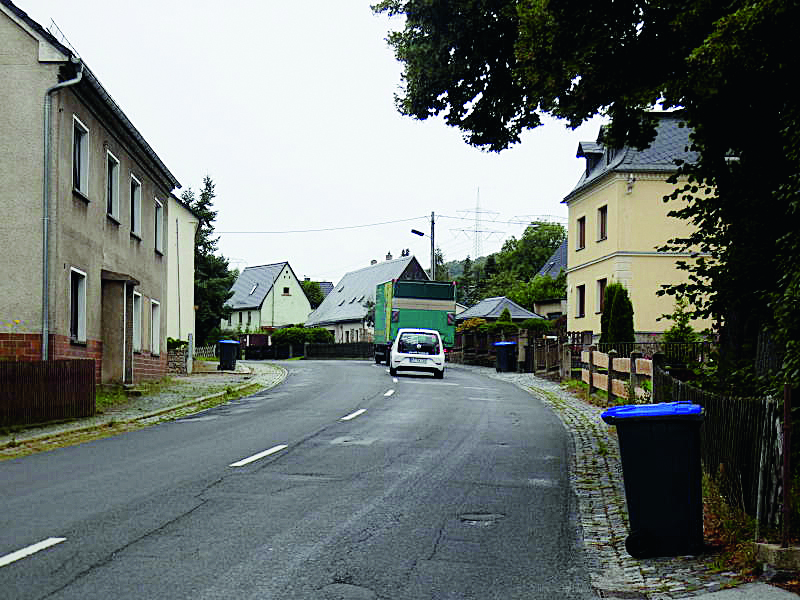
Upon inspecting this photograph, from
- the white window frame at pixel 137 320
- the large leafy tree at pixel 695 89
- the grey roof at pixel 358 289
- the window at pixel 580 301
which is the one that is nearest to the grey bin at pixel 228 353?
the white window frame at pixel 137 320

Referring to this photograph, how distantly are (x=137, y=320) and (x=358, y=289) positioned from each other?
66.6m

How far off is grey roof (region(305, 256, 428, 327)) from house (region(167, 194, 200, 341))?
4069cm

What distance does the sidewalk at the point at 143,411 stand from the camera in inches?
566

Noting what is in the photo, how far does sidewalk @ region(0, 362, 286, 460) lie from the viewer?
14375 mm

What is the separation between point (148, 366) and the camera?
29000 mm

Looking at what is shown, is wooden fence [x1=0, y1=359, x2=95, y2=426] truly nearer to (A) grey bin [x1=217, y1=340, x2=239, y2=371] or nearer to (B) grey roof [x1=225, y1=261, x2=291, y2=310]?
(A) grey bin [x1=217, y1=340, x2=239, y2=371]

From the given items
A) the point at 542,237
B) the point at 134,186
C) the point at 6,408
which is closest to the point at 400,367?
the point at 134,186

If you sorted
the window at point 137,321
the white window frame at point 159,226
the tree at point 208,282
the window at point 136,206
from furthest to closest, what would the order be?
1. the tree at point 208,282
2. the white window frame at point 159,226
3. the window at point 137,321
4. the window at point 136,206

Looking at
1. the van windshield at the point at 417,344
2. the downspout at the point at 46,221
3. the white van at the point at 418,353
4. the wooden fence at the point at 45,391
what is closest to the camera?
the wooden fence at the point at 45,391

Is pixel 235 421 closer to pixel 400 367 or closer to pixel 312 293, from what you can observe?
pixel 400 367

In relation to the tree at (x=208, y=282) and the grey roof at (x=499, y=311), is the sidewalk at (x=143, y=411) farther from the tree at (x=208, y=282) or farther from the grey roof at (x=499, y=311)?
the grey roof at (x=499, y=311)

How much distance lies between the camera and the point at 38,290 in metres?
18.7

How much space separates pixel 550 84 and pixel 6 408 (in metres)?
10.3

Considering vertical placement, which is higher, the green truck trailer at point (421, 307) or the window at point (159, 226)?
the window at point (159, 226)
